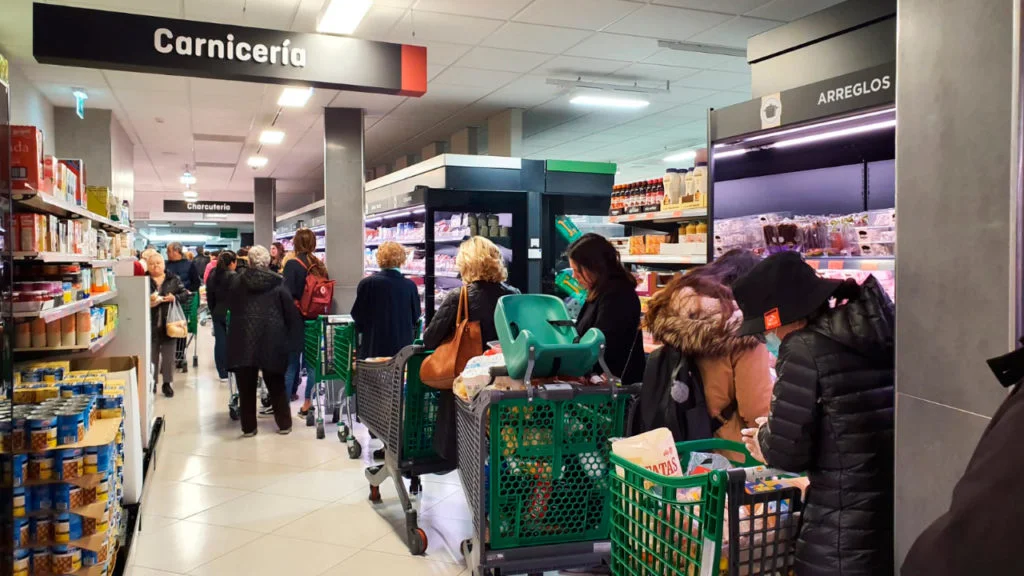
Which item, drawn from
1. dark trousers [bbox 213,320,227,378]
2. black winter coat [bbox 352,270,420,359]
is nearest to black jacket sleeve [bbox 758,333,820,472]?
black winter coat [bbox 352,270,420,359]

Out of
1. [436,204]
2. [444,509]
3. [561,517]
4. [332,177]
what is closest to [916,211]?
[561,517]

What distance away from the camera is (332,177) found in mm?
9852

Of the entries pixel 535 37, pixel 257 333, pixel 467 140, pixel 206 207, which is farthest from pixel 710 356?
pixel 206 207

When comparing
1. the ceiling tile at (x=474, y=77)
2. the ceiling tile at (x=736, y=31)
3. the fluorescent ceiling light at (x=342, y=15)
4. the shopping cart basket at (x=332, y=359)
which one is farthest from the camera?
the ceiling tile at (x=474, y=77)

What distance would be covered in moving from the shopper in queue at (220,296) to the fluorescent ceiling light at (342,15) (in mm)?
2364

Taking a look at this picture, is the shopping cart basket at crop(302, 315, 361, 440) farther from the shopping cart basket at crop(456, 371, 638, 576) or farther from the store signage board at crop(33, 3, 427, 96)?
the shopping cart basket at crop(456, 371, 638, 576)

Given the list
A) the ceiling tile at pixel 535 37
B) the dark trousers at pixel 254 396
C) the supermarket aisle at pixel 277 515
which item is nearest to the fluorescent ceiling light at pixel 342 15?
the ceiling tile at pixel 535 37

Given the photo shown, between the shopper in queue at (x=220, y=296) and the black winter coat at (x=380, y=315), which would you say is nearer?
the black winter coat at (x=380, y=315)

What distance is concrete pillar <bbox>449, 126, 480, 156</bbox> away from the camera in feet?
38.4

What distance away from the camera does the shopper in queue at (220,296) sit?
693 cm

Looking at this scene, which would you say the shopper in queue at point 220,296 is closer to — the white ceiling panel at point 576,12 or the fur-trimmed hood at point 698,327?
the white ceiling panel at point 576,12

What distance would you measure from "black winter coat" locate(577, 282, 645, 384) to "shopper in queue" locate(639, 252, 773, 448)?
768 millimetres

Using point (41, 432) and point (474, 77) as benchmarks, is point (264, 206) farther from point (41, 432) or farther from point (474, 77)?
point (41, 432)

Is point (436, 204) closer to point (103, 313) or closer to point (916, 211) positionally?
point (103, 313)
